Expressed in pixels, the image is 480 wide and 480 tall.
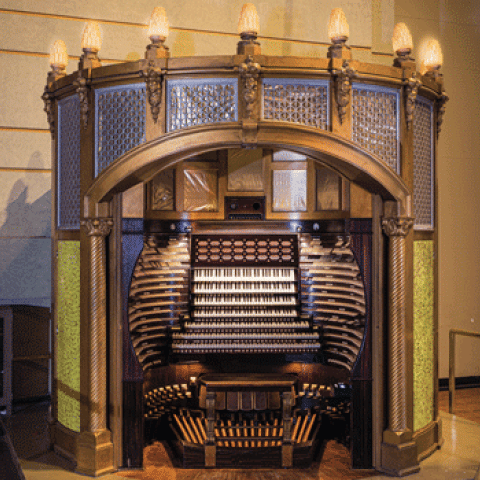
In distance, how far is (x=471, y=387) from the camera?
6742mm

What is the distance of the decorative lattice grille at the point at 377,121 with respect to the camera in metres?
3.96

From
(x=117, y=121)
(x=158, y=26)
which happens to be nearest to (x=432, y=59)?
(x=158, y=26)

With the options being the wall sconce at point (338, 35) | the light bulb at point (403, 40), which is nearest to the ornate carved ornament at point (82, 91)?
the wall sconce at point (338, 35)

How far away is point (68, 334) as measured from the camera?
14.4ft

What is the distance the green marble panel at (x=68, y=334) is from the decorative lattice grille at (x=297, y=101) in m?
1.82

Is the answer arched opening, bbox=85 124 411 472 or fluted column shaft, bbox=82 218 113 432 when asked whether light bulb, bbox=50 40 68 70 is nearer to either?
arched opening, bbox=85 124 411 472

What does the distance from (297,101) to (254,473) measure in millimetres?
2753

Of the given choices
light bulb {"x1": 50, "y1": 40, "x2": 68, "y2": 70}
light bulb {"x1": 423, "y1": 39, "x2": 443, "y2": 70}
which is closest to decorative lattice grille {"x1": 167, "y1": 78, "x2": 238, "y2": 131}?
light bulb {"x1": 50, "y1": 40, "x2": 68, "y2": 70}

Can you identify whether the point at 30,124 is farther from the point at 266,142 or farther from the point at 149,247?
the point at 266,142

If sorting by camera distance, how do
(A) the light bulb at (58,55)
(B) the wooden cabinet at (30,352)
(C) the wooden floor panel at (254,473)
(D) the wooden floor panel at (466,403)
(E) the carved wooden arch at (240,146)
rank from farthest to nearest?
1. (B) the wooden cabinet at (30,352)
2. (D) the wooden floor panel at (466,403)
3. (A) the light bulb at (58,55)
4. (C) the wooden floor panel at (254,473)
5. (E) the carved wooden arch at (240,146)

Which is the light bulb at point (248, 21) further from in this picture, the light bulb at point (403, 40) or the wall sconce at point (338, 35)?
the light bulb at point (403, 40)

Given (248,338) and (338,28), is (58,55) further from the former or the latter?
(248,338)

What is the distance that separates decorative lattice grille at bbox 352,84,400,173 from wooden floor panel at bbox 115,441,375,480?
2.30 metres

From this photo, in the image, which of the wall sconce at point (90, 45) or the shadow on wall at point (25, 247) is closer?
the wall sconce at point (90, 45)
